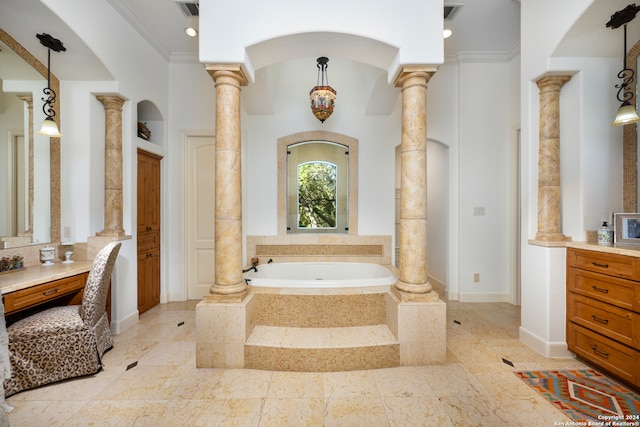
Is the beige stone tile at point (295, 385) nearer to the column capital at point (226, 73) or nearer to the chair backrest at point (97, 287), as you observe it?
the chair backrest at point (97, 287)

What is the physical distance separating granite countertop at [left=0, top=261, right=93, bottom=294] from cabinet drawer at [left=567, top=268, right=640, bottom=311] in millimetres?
4129

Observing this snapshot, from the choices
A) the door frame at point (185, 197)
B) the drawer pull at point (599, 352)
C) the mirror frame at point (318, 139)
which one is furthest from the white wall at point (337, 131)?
the drawer pull at point (599, 352)

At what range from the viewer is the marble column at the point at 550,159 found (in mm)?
2576

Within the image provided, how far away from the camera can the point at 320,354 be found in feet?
7.48

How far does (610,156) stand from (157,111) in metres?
4.79

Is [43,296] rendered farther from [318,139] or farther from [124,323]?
[318,139]

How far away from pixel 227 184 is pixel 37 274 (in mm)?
1624

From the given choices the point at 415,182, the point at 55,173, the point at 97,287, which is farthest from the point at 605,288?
the point at 55,173

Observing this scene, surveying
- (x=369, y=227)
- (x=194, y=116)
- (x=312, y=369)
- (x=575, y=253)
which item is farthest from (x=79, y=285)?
(x=575, y=253)

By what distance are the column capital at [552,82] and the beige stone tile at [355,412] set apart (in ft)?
9.51

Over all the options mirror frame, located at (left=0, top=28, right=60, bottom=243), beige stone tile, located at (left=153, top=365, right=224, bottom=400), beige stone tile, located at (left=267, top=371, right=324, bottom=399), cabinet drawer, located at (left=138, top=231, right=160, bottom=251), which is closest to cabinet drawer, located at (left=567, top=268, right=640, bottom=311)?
beige stone tile, located at (left=267, top=371, right=324, bottom=399)

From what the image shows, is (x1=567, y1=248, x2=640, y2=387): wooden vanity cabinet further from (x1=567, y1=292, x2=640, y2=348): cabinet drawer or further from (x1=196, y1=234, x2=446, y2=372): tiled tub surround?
(x1=196, y1=234, x2=446, y2=372): tiled tub surround

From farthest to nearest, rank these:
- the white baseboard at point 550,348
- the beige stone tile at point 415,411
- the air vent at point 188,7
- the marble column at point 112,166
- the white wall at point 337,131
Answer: the white wall at point 337,131
the marble column at point 112,166
the air vent at point 188,7
the white baseboard at point 550,348
the beige stone tile at point 415,411

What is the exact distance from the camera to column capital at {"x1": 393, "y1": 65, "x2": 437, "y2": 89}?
242 centimetres
